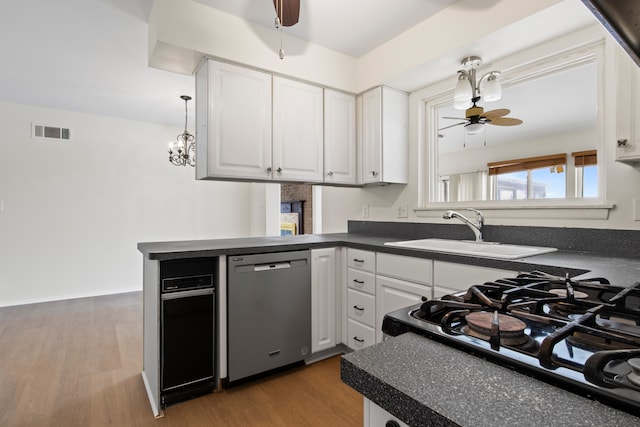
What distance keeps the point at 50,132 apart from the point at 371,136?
13.7 ft

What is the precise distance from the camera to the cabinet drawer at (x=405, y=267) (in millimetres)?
1867

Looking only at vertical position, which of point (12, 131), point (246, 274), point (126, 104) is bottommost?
point (246, 274)

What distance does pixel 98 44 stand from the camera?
2.66 metres

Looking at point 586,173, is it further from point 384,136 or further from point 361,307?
point 361,307

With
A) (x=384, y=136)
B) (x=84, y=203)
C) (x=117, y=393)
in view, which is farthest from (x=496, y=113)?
(x=84, y=203)

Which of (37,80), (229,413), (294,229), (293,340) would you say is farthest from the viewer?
(294,229)

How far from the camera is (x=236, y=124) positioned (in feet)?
7.63

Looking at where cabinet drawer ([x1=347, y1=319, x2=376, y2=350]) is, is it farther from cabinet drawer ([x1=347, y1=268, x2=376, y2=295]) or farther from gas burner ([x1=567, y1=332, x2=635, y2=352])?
gas burner ([x1=567, y1=332, x2=635, y2=352])

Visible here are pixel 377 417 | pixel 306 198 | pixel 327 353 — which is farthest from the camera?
pixel 306 198

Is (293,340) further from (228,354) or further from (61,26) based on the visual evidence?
(61,26)

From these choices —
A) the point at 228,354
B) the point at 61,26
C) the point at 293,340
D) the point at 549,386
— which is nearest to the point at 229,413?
the point at 228,354

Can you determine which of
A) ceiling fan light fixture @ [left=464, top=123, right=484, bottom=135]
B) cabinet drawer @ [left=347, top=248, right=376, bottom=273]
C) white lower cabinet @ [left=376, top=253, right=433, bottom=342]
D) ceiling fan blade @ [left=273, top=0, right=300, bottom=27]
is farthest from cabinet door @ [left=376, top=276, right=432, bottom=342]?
ceiling fan blade @ [left=273, top=0, right=300, bottom=27]

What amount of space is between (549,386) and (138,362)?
280cm

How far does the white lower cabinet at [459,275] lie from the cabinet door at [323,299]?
0.84 m
